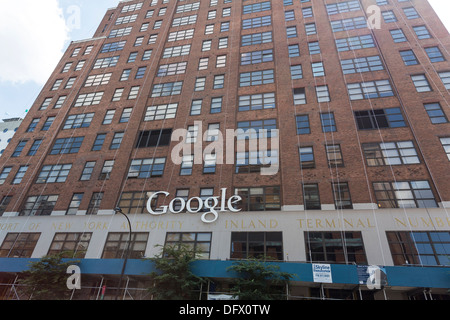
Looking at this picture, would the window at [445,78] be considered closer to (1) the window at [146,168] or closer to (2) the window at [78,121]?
(1) the window at [146,168]

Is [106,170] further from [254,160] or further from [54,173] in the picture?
[254,160]

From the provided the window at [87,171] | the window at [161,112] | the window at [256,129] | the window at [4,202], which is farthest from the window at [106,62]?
the window at [256,129]

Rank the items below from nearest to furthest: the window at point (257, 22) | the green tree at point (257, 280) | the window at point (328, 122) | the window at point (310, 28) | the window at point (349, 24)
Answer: the green tree at point (257, 280), the window at point (328, 122), the window at point (349, 24), the window at point (310, 28), the window at point (257, 22)

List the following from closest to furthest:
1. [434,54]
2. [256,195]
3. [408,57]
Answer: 1. [256,195]
2. [434,54]
3. [408,57]

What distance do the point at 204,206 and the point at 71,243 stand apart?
1328 centimetres

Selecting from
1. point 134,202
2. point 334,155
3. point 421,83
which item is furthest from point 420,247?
point 134,202

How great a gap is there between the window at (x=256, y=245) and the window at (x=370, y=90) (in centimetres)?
1688

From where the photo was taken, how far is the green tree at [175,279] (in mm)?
17953

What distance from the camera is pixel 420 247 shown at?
1947cm

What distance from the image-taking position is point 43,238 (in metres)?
26.5

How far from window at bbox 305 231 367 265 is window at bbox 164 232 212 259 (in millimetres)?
8214

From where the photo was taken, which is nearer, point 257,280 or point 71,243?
point 257,280
